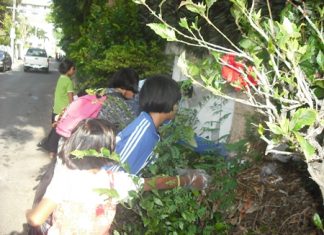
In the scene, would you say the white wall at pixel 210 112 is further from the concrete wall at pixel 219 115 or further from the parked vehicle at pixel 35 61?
the parked vehicle at pixel 35 61

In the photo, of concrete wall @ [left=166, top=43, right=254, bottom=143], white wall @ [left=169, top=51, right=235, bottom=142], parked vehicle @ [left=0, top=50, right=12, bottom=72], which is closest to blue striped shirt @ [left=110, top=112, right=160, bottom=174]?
concrete wall @ [left=166, top=43, right=254, bottom=143]

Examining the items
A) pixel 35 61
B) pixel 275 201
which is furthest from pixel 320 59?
pixel 35 61

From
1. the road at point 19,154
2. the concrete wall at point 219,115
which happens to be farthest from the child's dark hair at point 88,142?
the road at point 19,154

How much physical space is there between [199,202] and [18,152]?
16.6 ft

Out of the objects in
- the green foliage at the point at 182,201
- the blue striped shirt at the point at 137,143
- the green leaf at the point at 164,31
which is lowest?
the green foliage at the point at 182,201

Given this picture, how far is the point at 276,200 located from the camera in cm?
231

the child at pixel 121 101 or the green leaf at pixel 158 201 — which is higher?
the child at pixel 121 101

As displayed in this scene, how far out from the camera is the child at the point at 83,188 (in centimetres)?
203

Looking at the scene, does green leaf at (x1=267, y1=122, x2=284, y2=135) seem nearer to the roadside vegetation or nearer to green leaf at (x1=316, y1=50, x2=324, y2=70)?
the roadside vegetation

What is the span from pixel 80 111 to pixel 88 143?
153cm

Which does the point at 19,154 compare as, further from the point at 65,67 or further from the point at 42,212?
the point at 42,212

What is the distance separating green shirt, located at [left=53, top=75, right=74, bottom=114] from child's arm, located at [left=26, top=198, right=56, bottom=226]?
412 centimetres

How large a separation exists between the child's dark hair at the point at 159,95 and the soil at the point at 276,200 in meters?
0.67

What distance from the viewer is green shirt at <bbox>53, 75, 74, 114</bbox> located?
5992mm
